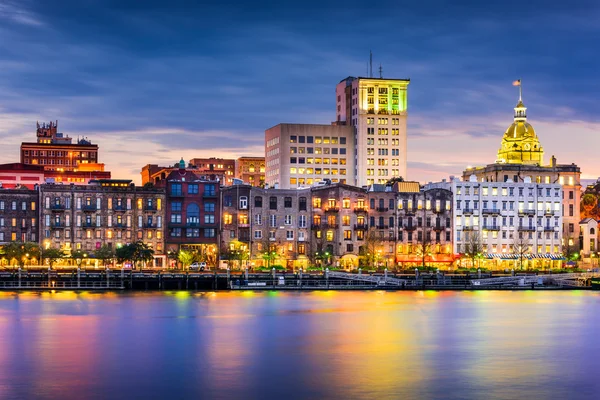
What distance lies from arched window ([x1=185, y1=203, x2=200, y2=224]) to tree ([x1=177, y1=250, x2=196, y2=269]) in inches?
243

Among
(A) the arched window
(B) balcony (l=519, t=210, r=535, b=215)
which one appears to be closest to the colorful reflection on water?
(A) the arched window

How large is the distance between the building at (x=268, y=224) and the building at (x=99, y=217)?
11025 mm

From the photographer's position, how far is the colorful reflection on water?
69.6m

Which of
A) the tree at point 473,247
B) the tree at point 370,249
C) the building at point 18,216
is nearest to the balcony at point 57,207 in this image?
the building at point 18,216

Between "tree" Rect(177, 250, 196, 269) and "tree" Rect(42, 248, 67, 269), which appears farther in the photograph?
"tree" Rect(177, 250, 196, 269)

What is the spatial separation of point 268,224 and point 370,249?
1729 centimetres

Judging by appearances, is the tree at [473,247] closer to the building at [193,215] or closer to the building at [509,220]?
the building at [509,220]

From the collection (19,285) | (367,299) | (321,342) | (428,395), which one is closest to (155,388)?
(428,395)

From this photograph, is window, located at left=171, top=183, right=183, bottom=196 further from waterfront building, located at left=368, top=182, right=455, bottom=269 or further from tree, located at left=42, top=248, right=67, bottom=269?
waterfront building, located at left=368, top=182, right=455, bottom=269

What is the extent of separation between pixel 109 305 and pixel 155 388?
53.3m

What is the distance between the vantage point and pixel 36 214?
158250 millimetres

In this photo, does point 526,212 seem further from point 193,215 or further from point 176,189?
point 176,189

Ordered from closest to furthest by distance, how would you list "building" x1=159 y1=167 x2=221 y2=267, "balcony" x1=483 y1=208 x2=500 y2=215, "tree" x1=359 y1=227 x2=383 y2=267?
1. "building" x1=159 y1=167 x2=221 y2=267
2. "tree" x1=359 y1=227 x2=383 y2=267
3. "balcony" x1=483 y1=208 x2=500 y2=215

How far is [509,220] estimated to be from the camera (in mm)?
183500
